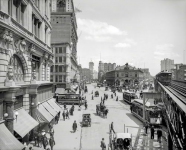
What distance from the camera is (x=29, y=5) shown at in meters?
17.5

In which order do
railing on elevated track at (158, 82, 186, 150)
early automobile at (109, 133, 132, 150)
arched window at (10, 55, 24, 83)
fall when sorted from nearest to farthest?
railing on elevated track at (158, 82, 186, 150) < early automobile at (109, 133, 132, 150) < arched window at (10, 55, 24, 83)

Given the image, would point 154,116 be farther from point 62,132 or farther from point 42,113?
point 42,113

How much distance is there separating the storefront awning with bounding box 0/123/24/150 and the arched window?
444cm

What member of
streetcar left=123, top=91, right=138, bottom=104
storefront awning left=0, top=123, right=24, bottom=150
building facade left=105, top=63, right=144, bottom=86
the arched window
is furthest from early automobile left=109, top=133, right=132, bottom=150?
building facade left=105, top=63, right=144, bottom=86

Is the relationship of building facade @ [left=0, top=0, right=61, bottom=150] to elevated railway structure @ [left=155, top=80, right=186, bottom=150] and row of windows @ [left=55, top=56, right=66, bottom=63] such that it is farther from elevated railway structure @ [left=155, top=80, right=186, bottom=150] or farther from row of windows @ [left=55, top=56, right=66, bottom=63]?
row of windows @ [left=55, top=56, right=66, bottom=63]

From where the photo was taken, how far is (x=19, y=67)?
15.9m

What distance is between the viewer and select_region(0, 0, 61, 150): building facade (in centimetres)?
1205

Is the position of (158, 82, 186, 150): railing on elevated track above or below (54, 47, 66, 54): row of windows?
below

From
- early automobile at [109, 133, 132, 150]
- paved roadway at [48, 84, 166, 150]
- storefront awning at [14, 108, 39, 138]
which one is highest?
storefront awning at [14, 108, 39, 138]

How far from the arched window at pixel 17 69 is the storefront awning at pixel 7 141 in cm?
444

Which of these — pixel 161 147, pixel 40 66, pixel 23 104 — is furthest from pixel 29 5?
pixel 161 147

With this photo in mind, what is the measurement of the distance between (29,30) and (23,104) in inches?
266

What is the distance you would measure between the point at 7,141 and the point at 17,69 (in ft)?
21.0

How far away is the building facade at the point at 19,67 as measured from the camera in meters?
12.0
